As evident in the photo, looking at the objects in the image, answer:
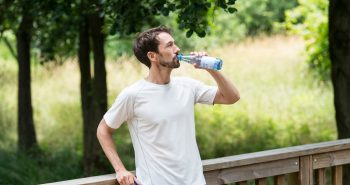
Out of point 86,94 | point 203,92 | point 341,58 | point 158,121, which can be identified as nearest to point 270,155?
point 203,92

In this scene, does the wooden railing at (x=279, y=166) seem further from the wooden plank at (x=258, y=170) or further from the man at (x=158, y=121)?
the man at (x=158, y=121)

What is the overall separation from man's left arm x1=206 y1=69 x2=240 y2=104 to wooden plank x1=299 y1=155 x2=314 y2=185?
0.91 m

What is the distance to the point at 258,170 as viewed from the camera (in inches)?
152

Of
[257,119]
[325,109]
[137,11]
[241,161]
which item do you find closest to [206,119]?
[257,119]

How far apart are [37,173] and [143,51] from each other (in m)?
4.14

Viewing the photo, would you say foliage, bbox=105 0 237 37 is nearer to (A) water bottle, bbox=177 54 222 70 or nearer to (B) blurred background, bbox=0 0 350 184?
(B) blurred background, bbox=0 0 350 184

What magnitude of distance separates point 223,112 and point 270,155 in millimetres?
8262

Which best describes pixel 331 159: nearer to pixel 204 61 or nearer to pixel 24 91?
pixel 204 61

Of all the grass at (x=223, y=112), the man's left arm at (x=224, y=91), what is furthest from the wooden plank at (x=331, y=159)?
the grass at (x=223, y=112)

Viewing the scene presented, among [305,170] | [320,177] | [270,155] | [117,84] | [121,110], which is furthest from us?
[117,84]

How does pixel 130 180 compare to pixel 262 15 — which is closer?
pixel 130 180

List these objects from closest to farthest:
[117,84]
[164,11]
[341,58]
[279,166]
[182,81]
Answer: [182,81] → [279,166] → [164,11] → [341,58] → [117,84]

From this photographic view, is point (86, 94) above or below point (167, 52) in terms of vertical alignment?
below

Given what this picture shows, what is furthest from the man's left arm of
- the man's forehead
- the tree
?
the tree
